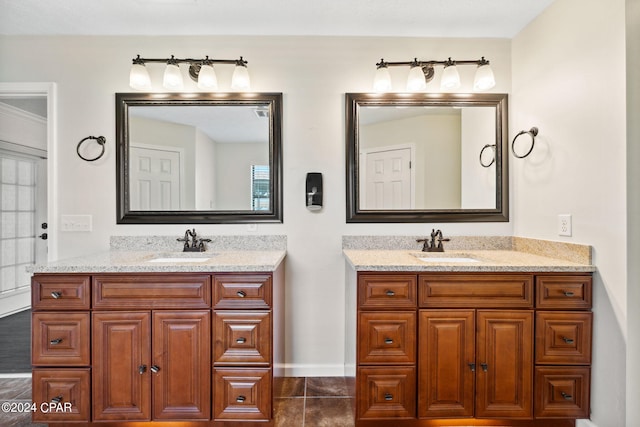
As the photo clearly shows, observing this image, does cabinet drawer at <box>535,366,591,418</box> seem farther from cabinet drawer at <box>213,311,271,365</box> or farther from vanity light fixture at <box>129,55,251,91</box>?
vanity light fixture at <box>129,55,251,91</box>

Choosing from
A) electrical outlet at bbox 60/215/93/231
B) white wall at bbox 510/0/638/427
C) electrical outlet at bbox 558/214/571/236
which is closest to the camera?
white wall at bbox 510/0/638/427

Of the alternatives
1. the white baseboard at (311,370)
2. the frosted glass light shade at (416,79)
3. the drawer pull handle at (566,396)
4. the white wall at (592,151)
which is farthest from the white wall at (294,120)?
the drawer pull handle at (566,396)

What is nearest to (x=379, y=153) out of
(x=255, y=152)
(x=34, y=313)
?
(x=255, y=152)

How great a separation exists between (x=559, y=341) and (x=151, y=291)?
2.03m

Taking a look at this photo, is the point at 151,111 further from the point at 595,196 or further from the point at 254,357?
the point at 595,196

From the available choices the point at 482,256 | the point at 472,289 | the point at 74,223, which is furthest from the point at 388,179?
the point at 74,223

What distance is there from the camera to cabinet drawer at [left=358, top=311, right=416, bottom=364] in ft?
5.10

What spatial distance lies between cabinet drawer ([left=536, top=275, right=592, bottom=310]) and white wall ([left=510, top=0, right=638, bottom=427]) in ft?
0.23

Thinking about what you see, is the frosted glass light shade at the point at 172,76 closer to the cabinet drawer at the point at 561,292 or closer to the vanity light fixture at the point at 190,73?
the vanity light fixture at the point at 190,73

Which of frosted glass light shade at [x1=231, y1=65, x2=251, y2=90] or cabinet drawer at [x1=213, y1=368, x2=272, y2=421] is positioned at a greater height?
frosted glass light shade at [x1=231, y1=65, x2=251, y2=90]

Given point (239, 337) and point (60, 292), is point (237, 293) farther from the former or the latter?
point (60, 292)

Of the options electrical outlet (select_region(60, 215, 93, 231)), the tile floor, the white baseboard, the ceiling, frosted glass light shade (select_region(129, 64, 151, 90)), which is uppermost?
the ceiling

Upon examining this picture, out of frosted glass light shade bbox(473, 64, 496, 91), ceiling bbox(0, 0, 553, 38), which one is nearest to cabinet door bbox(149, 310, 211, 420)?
ceiling bbox(0, 0, 553, 38)

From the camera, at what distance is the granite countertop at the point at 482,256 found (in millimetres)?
1548
